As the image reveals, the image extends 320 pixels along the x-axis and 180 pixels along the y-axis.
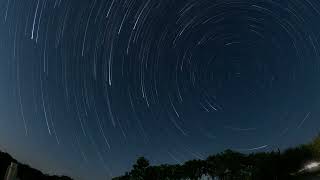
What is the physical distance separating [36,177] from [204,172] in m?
33.6

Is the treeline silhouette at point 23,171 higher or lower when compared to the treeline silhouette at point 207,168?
lower

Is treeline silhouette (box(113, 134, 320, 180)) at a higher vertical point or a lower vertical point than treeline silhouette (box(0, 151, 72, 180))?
higher

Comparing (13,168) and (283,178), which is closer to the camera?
(13,168)

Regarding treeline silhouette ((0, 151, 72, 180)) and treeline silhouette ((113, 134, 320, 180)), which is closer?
treeline silhouette ((0, 151, 72, 180))

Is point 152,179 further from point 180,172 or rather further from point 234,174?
point 234,174

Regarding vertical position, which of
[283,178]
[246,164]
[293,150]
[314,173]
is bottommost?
[314,173]

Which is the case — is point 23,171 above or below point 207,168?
below

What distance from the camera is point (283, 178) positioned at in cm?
→ 4509

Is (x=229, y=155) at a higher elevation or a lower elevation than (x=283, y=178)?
higher

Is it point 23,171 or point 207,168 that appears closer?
point 23,171

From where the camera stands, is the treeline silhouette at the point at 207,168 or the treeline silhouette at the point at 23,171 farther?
the treeline silhouette at the point at 207,168

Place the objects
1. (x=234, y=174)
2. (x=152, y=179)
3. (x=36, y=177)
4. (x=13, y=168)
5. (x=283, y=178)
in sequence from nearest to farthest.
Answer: (x=13, y=168) → (x=283, y=178) → (x=36, y=177) → (x=234, y=174) → (x=152, y=179)

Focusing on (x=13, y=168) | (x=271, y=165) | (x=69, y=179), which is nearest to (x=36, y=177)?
(x=69, y=179)

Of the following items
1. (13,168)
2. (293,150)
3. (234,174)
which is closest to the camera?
(13,168)
